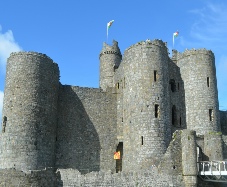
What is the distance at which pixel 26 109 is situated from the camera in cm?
2627

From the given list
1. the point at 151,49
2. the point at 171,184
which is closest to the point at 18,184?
the point at 171,184

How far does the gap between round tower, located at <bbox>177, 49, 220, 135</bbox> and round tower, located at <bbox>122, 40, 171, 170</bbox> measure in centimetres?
260

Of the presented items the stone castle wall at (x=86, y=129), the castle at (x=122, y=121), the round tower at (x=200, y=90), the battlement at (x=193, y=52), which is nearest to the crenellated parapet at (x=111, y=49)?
the castle at (x=122, y=121)

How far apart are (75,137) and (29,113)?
4840 mm

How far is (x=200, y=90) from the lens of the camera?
29.2 meters

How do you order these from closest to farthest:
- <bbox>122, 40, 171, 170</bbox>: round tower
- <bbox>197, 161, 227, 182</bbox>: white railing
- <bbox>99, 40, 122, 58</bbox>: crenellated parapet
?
<bbox>197, 161, 227, 182</bbox>: white railing
<bbox>122, 40, 171, 170</bbox>: round tower
<bbox>99, 40, 122, 58</bbox>: crenellated parapet

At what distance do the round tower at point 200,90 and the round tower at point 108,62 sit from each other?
8065mm

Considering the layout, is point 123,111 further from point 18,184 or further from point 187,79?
point 18,184

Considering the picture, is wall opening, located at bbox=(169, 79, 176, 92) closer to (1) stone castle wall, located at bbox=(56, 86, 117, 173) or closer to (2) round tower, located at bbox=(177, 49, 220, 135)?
(2) round tower, located at bbox=(177, 49, 220, 135)

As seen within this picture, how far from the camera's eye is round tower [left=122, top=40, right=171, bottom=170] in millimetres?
25828

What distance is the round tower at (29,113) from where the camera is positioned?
2547 cm

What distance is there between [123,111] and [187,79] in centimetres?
586

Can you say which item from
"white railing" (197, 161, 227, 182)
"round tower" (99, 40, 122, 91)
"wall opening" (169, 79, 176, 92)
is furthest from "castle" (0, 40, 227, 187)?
"round tower" (99, 40, 122, 91)

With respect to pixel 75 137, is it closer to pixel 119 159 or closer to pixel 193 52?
pixel 119 159
